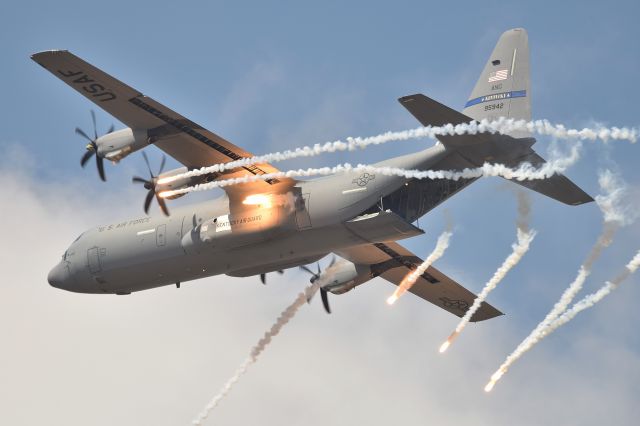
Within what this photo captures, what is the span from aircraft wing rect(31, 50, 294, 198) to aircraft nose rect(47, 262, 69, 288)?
6.15 m

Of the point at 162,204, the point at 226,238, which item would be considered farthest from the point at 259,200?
the point at 162,204

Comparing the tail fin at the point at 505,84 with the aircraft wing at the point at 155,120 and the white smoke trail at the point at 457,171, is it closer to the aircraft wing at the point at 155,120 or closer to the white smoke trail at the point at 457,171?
the white smoke trail at the point at 457,171

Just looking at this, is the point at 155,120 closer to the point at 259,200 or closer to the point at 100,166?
the point at 100,166

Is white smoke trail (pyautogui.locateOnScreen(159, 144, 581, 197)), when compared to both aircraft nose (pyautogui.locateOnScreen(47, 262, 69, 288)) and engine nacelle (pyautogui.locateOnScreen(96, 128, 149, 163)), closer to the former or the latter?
engine nacelle (pyautogui.locateOnScreen(96, 128, 149, 163))

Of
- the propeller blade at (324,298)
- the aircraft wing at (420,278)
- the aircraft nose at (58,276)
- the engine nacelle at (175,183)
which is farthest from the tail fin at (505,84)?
the aircraft nose at (58,276)

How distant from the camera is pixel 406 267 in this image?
39250 mm

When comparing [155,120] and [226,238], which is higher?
[155,120]

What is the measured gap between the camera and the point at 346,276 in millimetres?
38812

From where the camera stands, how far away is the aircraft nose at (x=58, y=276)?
3822 centimetres

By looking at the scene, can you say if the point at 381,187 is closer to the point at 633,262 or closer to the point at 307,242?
the point at 307,242

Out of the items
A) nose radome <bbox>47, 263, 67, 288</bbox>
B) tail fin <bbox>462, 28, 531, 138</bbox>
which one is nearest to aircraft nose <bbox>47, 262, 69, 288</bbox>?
nose radome <bbox>47, 263, 67, 288</bbox>

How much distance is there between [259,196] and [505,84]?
7.24 m

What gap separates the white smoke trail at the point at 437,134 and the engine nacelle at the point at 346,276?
20.8 ft

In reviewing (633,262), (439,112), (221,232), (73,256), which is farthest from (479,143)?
(73,256)
